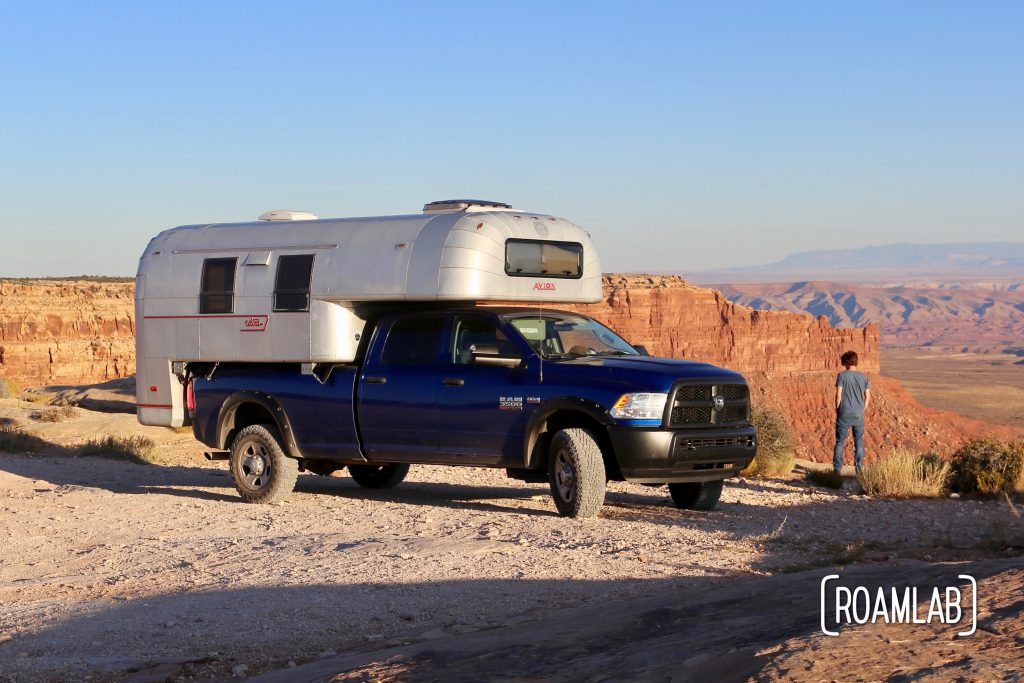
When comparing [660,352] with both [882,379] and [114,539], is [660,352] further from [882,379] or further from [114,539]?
[114,539]

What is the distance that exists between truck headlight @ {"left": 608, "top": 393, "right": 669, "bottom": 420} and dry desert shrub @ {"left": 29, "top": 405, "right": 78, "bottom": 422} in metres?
18.8

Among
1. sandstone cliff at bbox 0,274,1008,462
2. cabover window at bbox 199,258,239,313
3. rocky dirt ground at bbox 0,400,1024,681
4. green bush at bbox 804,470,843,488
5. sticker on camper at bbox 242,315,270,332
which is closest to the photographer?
rocky dirt ground at bbox 0,400,1024,681

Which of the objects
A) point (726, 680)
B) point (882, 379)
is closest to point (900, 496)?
point (726, 680)

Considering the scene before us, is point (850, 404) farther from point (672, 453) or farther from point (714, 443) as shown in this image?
point (672, 453)

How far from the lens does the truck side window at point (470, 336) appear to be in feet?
41.2

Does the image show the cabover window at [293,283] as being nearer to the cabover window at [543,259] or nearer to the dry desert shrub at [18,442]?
the cabover window at [543,259]

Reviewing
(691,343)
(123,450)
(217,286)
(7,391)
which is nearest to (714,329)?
(691,343)

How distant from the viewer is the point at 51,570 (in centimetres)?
1061

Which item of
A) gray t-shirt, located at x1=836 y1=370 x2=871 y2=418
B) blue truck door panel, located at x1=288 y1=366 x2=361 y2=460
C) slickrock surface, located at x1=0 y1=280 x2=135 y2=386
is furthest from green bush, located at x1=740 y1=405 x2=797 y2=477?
slickrock surface, located at x1=0 y1=280 x2=135 y2=386

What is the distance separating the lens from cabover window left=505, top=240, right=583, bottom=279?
12602mm

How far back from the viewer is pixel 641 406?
1155 cm

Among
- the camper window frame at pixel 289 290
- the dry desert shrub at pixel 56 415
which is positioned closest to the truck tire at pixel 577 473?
the camper window frame at pixel 289 290

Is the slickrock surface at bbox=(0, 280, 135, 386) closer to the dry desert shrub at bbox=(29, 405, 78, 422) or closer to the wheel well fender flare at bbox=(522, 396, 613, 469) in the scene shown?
the dry desert shrub at bbox=(29, 405, 78, 422)

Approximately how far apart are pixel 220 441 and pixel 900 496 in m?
→ 7.78
